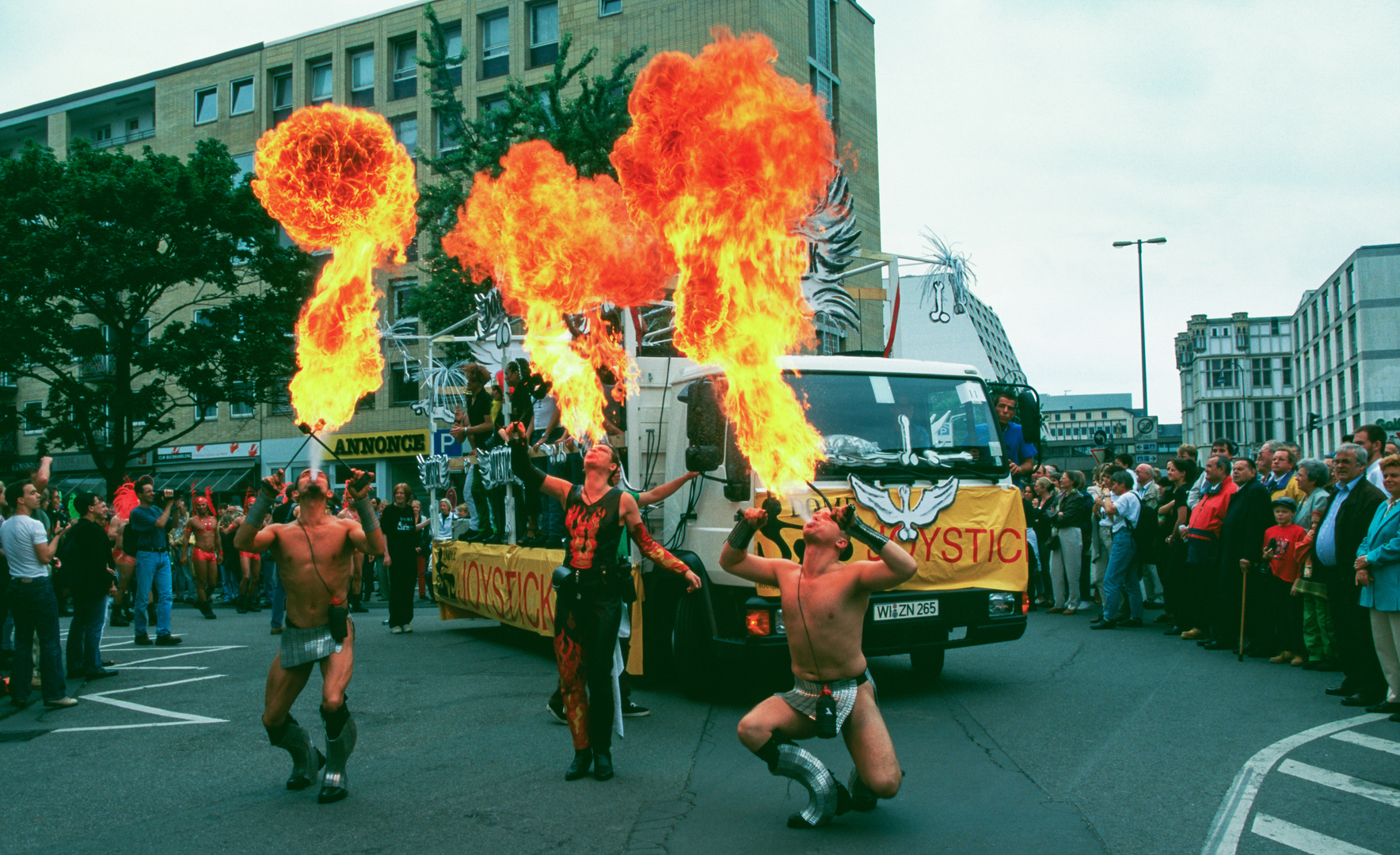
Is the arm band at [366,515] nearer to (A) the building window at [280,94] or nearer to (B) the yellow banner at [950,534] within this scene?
(B) the yellow banner at [950,534]

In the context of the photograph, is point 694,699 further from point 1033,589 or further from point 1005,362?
point 1005,362

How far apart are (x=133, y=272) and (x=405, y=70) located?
14.7 meters

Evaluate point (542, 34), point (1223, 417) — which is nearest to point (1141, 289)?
point (542, 34)

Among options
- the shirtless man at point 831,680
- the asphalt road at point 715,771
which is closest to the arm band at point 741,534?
the shirtless man at point 831,680

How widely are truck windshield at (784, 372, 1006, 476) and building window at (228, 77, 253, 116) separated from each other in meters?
39.1

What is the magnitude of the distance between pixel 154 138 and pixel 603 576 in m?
44.4

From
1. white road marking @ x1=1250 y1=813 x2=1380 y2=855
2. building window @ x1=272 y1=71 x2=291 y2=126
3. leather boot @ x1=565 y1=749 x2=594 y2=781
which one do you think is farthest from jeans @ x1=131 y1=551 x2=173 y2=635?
building window @ x1=272 y1=71 x2=291 y2=126

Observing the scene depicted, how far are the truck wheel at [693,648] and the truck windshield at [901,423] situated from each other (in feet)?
4.99

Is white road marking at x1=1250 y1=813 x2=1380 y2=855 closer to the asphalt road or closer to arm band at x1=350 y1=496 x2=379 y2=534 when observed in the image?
the asphalt road

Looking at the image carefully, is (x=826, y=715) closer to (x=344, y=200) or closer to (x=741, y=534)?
(x=741, y=534)

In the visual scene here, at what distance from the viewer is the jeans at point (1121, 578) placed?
12.5 meters

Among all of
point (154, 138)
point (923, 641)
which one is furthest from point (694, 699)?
point (154, 138)

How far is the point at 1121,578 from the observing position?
12.6m

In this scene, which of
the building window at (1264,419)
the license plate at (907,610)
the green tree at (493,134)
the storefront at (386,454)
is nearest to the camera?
the license plate at (907,610)
